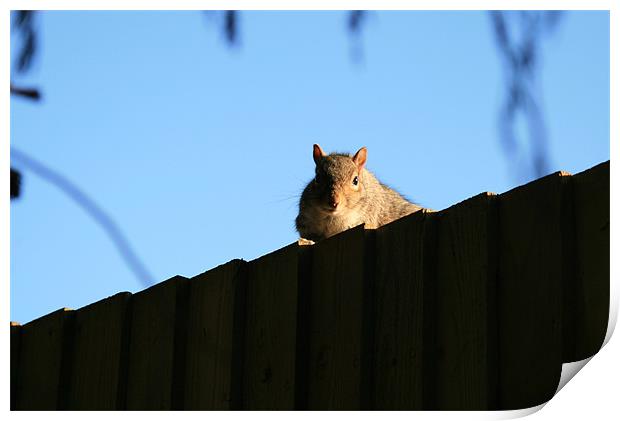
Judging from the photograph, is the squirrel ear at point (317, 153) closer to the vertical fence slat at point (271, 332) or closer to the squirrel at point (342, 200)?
the squirrel at point (342, 200)

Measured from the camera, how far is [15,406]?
2.71 meters

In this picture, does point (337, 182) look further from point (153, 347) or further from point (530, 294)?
point (530, 294)

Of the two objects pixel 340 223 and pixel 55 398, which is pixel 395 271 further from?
pixel 340 223

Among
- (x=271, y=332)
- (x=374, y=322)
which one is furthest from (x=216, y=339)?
(x=374, y=322)

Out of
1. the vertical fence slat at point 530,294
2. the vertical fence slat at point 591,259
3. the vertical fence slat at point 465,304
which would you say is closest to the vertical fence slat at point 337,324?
the vertical fence slat at point 465,304

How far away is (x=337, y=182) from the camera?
14.9ft

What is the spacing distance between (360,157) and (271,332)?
228 centimetres

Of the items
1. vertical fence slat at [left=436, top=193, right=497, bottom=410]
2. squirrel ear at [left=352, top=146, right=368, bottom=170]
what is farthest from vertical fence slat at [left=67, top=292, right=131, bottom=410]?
squirrel ear at [left=352, top=146, right=368, bottom=170]

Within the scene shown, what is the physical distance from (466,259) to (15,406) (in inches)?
54.1

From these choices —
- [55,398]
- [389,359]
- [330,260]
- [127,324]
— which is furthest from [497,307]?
[55,398]

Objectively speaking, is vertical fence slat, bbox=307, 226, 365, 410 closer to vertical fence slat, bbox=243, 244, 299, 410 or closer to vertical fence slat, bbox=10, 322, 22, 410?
vertical fence slat, bbox=243, 244, 299, 410

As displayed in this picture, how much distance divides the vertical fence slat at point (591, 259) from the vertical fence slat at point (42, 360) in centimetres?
170

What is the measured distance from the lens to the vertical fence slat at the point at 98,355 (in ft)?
9.27

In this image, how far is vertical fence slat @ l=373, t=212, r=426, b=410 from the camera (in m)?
2.11
